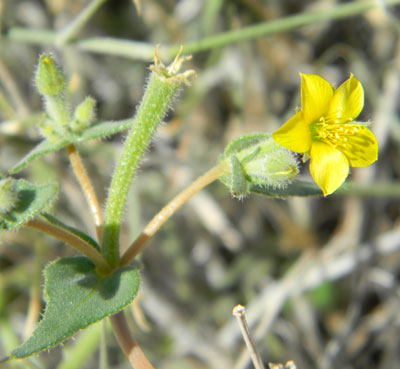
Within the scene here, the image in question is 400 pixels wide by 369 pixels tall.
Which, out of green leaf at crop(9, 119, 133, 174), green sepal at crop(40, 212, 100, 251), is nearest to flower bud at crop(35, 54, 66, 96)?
green leaf at crop(9, 119, 133, 174)

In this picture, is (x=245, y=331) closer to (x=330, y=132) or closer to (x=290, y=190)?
(x=290, y=190)

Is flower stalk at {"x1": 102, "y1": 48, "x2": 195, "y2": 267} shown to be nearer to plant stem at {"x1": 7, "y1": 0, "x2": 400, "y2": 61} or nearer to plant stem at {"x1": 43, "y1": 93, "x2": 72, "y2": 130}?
plant stem at {"x1": 43, "y1": 93, "x2": 72, "y2": 130}

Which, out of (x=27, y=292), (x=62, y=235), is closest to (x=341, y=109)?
→ (x=62, y=235)

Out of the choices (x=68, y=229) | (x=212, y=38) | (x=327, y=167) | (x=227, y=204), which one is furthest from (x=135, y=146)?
(x=227, y=204)

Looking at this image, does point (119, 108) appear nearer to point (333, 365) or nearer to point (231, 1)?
point (231, 1)

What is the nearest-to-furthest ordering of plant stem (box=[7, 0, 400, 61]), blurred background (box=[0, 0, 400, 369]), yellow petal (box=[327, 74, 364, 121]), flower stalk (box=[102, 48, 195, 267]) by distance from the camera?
1. flower stalk (box=[102, 48, 195, 267])
2. yellow petal (box=[327, 74, 364, 121])
3. plant stem (box=[7, 0, 400, 61])
4. blurred background (box=[0, 0, 400, 369])

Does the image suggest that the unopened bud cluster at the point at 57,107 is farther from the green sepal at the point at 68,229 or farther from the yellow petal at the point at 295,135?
the yellow petal at the point at 295,135
